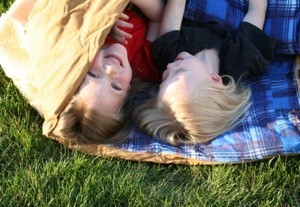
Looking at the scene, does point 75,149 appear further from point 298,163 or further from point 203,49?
point 298,163

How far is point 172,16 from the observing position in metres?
3.19

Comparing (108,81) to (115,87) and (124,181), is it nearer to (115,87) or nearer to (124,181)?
(115,87)

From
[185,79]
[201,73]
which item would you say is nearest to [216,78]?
[201,73]

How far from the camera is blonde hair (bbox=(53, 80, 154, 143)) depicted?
Answer: 280cm

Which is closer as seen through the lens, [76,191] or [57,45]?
[76,191]

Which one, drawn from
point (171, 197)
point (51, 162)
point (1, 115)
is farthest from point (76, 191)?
point (1, 115)

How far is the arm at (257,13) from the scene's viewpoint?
3.24 m

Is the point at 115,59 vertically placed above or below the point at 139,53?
above

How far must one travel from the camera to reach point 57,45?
9.61 feet

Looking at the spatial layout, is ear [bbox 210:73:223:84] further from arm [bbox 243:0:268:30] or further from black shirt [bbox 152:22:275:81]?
arm [bbox 243:0:268:30]

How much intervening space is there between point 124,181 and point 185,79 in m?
0.53

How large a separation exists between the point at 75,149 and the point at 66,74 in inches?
14.6

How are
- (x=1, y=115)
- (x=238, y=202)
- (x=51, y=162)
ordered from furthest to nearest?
1. (x=1, y=115)
2. (x=51, y=162)
3. (x=238, y=202)

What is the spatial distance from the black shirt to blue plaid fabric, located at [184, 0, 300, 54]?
4.6 inches
